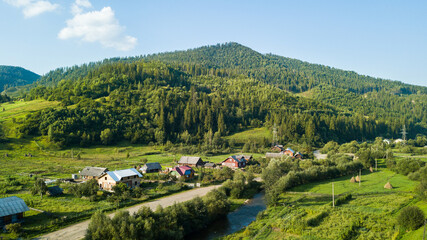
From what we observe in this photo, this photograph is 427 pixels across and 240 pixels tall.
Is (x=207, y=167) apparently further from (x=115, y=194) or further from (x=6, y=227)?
(x=6, y=227)

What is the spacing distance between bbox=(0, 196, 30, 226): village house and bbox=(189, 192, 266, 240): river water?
2010 cm

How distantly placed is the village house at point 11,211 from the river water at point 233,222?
20.1 meters

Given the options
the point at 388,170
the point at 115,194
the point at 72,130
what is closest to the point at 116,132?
the point at 72,130

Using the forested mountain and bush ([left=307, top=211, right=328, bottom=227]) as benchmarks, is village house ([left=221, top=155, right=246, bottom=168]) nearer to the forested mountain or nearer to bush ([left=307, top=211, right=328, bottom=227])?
the forested mountain

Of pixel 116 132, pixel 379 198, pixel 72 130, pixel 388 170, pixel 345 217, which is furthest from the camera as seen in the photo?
pixel 116 132

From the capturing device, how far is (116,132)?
102688mm

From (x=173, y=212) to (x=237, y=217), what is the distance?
456 inches

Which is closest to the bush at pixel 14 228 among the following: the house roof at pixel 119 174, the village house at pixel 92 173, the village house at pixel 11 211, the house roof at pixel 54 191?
the village house at pixel 11 211

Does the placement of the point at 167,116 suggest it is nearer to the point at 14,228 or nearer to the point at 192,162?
the point at 192,162

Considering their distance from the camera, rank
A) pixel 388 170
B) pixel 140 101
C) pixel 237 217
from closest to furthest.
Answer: pixel 237 217, pixel 388 170, pixel 140 101

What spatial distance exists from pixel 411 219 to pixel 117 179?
138ft

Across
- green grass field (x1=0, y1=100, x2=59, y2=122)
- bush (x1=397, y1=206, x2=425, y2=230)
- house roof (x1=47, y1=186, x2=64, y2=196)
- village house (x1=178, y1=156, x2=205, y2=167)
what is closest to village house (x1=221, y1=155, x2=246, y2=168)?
village house (x1=178, y1=156, x2=205, y2=167)

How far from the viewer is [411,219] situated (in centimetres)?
2691

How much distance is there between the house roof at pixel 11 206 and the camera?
29.8 metres
